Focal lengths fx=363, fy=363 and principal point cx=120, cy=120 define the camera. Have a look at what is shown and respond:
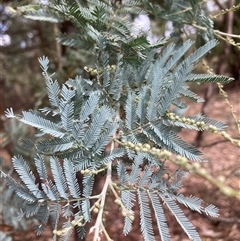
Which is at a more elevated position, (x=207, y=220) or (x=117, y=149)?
(x=117, y=149)

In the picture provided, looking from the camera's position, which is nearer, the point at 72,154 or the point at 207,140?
the point at 72,154

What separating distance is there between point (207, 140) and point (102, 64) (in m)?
1.42

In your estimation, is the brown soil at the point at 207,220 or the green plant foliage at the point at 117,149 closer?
the green plant foliage at the point at 117,149

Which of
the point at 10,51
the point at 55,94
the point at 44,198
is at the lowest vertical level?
the point at 10,51

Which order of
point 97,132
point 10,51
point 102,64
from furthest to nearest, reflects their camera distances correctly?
point 10,51, point 102,64, point 97,132

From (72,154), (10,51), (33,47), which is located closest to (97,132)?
(72,154)

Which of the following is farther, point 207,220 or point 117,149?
point 207,220

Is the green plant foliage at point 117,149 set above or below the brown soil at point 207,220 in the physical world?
above

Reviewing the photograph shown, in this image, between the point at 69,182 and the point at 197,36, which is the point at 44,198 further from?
the point at 197,36

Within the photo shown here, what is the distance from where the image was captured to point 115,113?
57 centimetres

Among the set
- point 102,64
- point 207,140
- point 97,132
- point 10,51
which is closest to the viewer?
point 97,132

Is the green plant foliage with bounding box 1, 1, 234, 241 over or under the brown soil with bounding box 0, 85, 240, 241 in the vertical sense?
over

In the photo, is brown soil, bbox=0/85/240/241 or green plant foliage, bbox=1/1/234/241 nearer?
green plant foliage, bbox=1/1/234/241

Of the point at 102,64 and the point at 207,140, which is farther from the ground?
the point at 102,64
